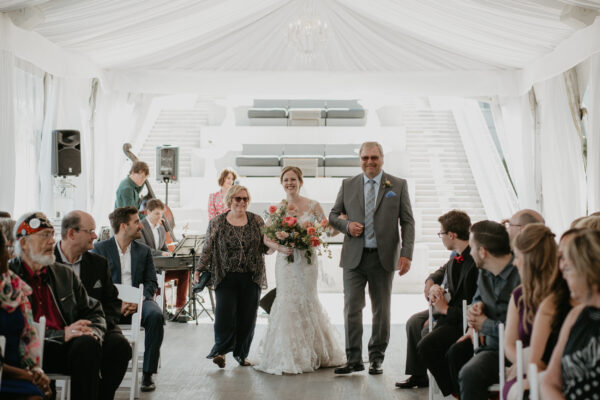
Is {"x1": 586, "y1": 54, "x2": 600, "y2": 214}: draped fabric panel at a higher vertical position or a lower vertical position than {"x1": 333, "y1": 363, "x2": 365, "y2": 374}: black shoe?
higher

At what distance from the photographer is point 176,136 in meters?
16.4

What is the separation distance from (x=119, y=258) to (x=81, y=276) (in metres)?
0.93

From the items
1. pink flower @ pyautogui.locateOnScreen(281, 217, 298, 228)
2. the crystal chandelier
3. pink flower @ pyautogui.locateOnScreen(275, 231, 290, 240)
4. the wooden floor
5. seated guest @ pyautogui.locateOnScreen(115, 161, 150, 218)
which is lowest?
the wooden floor

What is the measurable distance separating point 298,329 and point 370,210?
3.63 ft

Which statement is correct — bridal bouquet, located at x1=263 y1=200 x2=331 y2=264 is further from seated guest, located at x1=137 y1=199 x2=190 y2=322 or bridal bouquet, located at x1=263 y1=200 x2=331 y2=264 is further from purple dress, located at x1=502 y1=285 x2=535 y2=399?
purple dress, located at x1=502 y1=285 x2=535 y2=399

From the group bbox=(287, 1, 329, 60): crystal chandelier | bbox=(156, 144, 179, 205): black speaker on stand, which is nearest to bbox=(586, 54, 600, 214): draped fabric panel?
bbox=(287, 1, 329, 60): crystal chandelier

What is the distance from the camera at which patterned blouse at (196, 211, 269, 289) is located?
579cm

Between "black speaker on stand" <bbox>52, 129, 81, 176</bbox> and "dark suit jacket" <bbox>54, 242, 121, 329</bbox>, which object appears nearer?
"dark suit jacket" <bbox>54, 242, 121, 329</bbox>

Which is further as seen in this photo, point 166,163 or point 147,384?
point 166,163

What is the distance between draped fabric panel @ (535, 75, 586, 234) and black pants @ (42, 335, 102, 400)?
19.0 ft

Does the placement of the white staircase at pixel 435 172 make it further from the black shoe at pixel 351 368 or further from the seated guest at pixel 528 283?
the seated guest at pixel 528 283

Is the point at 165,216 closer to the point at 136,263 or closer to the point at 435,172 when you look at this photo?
the point at 136,263

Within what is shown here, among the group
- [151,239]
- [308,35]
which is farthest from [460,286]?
[308,35]

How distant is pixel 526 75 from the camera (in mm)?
8938
